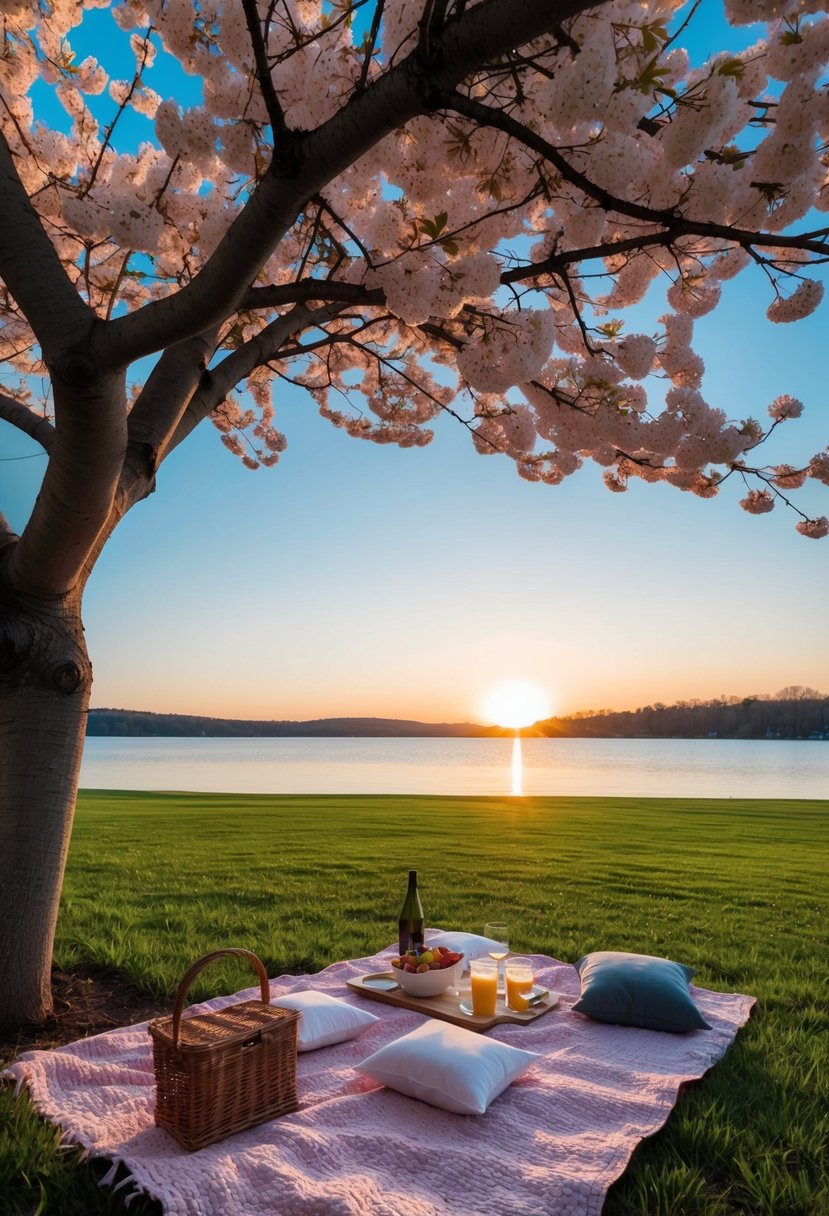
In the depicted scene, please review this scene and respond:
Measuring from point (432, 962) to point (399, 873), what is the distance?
4.35 meters

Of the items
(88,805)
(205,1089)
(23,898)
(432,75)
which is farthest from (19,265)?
(88,805)

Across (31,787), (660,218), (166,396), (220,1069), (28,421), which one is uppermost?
(660,218)

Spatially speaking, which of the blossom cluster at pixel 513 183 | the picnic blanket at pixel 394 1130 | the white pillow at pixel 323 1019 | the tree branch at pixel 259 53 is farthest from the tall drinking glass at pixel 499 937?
the tree branch at pixel 259 53

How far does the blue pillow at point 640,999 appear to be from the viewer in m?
3.66

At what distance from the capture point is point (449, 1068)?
281 centimetres

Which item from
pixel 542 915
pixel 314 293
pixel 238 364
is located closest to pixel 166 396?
pixel 238 364

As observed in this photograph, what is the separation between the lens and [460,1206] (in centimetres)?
227

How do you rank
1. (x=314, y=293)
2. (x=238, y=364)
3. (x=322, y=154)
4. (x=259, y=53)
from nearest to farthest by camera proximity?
(x=259, y=53) → (x=322, y=154) → (x=314, y=293) → (x=238, y=364)

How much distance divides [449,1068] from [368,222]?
3.77 m

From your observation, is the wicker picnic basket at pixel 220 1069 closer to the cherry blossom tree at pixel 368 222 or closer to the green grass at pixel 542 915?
the green grass at pixel 542 915

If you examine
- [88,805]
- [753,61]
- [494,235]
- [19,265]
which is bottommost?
[88,805]

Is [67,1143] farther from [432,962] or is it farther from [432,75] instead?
[432,75]

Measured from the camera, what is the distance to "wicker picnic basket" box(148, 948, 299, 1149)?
8.34 ft

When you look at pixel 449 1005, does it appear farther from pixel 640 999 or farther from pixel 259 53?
pixel 259 53
